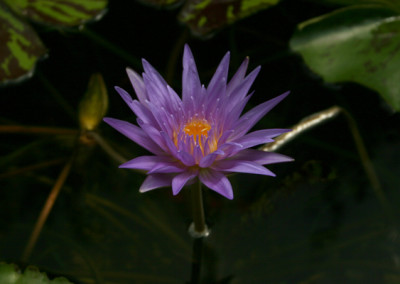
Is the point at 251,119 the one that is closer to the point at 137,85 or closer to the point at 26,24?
the point at 137,85

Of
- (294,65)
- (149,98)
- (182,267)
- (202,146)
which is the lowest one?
(182,267)

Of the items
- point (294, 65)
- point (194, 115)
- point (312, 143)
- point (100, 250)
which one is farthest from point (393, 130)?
point (100, 250)

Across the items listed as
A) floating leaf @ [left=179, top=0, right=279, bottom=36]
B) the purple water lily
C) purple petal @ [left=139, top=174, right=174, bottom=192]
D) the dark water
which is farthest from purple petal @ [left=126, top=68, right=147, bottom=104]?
Answer: floating leaf @ [left=179, top=0, right=279, bottom=36]

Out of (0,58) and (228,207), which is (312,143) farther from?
(0,58)

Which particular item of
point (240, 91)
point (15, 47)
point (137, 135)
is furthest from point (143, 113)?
point (15, 47)

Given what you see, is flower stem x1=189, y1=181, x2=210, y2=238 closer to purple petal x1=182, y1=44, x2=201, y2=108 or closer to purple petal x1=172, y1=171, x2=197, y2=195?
purple petal x1=172, y1=171, x2=197, y2=195

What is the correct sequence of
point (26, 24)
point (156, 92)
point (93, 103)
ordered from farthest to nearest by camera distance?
point (26, 24) → point (93, 103) → point (156, 92)

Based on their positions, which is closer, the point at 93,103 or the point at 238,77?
the point at 238,77
